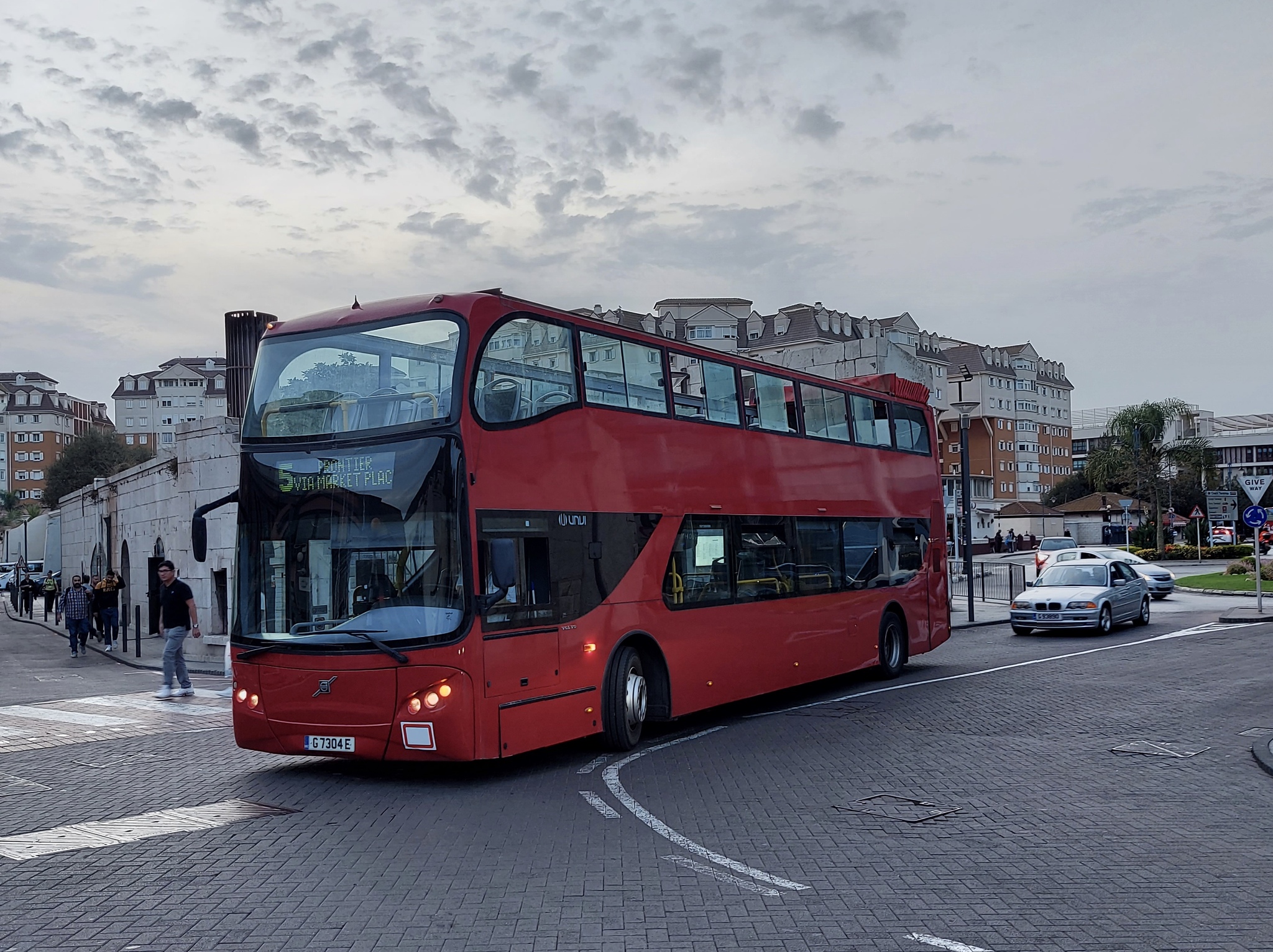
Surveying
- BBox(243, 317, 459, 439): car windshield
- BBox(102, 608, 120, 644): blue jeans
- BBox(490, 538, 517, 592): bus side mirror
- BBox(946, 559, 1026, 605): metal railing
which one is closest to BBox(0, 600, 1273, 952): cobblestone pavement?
BBox(490, 538, 517, 592): bus side mirror

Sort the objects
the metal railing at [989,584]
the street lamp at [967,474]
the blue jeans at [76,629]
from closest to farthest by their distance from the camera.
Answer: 1. the blue jeans at [76,629]
2. the street lamp at [967,474]
3. the metal railing at [989,584]

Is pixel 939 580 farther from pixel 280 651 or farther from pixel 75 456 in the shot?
pixel 75 456

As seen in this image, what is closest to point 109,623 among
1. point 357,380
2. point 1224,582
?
point 357,380

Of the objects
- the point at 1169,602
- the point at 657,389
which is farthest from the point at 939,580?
the point at 1169,602

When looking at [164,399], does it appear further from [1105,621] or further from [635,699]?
[635,699]

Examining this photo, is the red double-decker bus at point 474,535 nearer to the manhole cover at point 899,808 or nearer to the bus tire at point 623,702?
the bus tire at point 623,702

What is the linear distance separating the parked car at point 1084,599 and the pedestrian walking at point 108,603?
20285mm

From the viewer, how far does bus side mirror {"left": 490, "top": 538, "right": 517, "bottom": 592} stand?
934 centimetres

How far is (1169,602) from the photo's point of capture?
35.1 m

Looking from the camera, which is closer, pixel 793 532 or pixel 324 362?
pixel 324 362

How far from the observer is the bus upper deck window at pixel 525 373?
32.3ft

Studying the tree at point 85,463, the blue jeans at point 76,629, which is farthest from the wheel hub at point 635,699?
the tree at point 85,463

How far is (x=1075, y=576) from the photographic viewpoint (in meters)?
27.0

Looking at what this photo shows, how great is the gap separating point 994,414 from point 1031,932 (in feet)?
385
